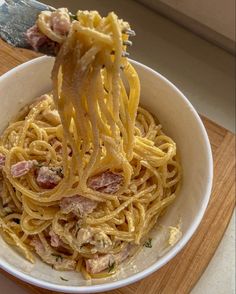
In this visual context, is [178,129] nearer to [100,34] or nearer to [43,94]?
[43,94]

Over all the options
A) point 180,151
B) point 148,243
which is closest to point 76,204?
point 148,243

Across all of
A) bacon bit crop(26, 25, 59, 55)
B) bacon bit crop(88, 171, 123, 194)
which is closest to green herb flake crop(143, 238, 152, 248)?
bacon bit crop(88, 171, 123, 194)

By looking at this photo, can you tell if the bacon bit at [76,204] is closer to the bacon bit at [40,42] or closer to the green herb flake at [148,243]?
the green herb flake at [148,243]

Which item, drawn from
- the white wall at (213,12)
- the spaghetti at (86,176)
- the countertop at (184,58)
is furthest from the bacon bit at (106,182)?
the white wall at (213,12)

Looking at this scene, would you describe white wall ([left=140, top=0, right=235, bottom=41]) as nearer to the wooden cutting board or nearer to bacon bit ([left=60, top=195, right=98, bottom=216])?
the wooden cutting board

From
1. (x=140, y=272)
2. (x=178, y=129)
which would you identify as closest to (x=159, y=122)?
(x=178, y=129)
